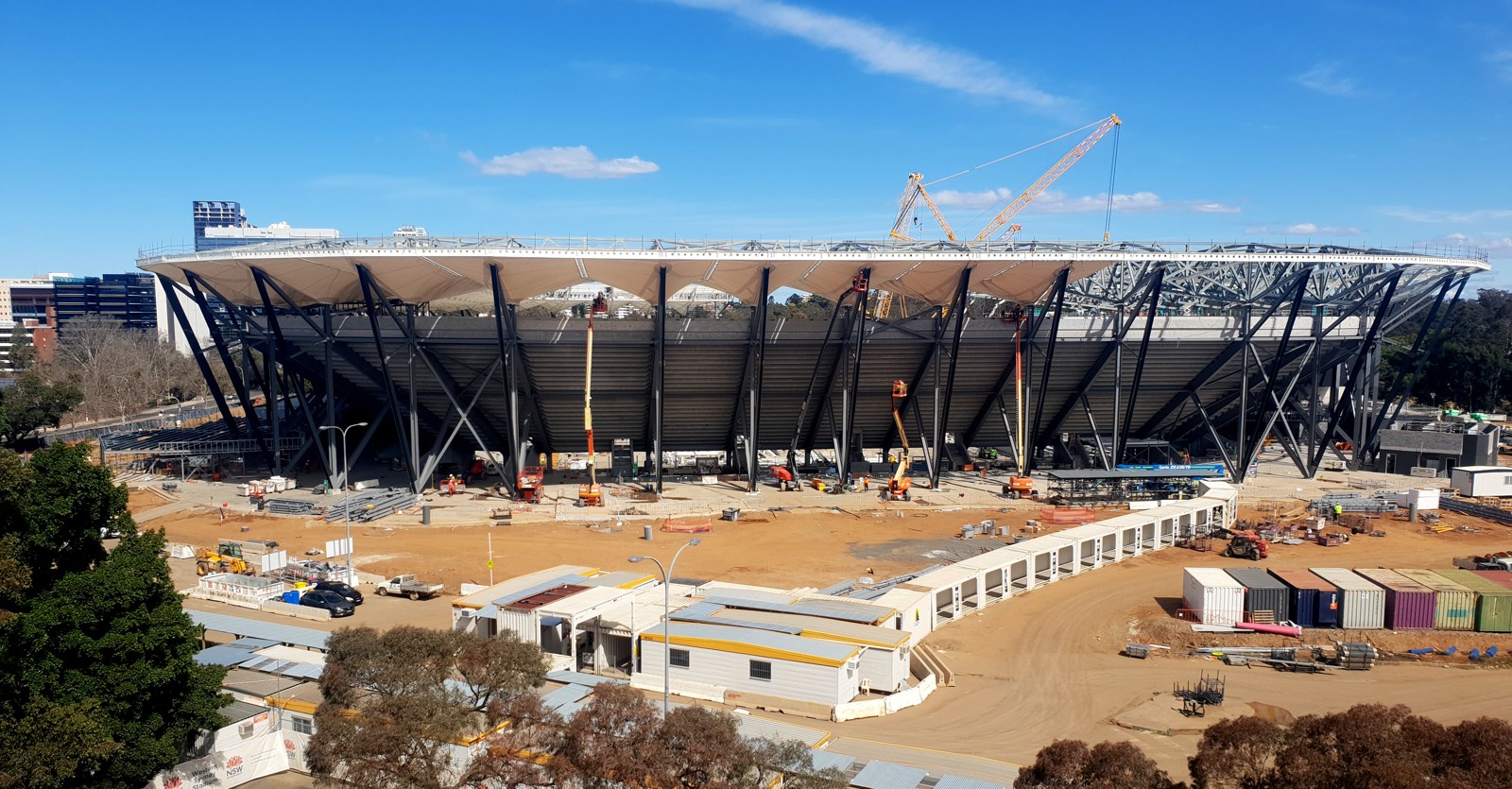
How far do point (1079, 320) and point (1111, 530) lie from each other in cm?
2167

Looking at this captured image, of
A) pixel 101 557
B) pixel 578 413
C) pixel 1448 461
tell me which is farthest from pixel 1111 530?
pixel 1448 461

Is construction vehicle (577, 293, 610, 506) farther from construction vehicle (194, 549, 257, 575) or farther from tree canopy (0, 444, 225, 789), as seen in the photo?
tree canopy (0, 444, 225, 789)

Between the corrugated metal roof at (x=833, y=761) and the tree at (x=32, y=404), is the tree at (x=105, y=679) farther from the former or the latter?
the tree at (x=32, y=404)

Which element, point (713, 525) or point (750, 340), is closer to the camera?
point (713, 525)

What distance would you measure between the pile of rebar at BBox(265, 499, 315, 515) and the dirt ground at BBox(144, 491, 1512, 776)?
2246mm

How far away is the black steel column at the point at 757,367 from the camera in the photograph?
55.3 meters

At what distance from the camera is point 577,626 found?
30.8 m

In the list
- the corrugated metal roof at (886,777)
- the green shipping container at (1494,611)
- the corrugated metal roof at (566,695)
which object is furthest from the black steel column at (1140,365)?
the corrugated metal roof at (566,695)

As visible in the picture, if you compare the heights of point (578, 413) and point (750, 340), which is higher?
point (750, 340)

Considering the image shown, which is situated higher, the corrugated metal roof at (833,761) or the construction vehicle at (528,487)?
the construction vehicle at (528,487)

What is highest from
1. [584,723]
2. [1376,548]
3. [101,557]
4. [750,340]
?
[750,340]

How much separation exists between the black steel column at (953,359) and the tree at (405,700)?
41722mm

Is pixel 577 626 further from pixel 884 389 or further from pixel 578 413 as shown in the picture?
pixel 884 389

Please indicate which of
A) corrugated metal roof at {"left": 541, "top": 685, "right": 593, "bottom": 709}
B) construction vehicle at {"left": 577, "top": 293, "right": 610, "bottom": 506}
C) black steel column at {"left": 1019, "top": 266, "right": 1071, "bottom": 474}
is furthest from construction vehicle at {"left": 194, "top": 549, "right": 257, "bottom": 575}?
black steel column at {"left": 1019, "top": 266, "right": 1071, "bottom": 474}
